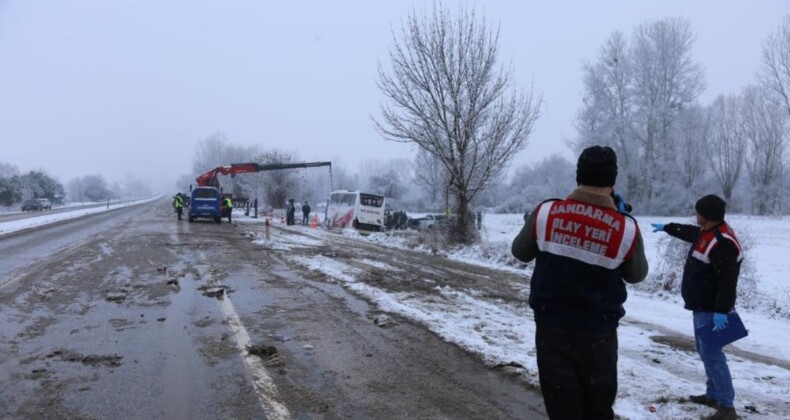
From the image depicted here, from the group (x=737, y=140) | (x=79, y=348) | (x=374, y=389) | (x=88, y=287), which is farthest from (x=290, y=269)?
(x=737, y=140)

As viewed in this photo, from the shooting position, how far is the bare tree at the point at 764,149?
159 feet

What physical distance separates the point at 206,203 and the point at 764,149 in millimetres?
48943

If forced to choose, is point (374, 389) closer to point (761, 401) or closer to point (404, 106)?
point (761, 401)

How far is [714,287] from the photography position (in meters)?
4.32

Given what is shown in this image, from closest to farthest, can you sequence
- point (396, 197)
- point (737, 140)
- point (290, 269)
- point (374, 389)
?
point (374, 389)
point (290, 269)
point (737, 140)
point (396, 197)

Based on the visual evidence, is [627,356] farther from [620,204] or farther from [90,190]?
[90,190]

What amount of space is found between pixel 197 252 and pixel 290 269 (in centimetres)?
444

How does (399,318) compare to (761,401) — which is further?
(399,318)

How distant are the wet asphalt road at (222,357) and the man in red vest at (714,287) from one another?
55.6 inches

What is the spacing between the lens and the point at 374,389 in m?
4.72

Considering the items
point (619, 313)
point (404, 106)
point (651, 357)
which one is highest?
point (404, 106)

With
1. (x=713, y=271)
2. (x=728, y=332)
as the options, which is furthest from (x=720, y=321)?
(x=713, y=271)

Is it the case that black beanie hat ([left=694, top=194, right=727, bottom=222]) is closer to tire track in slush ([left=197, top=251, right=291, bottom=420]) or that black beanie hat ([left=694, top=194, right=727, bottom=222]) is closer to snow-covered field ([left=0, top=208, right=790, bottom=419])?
snow-covered field ([left=0, top=208, right=790, bottom=419])

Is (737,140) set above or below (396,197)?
above
